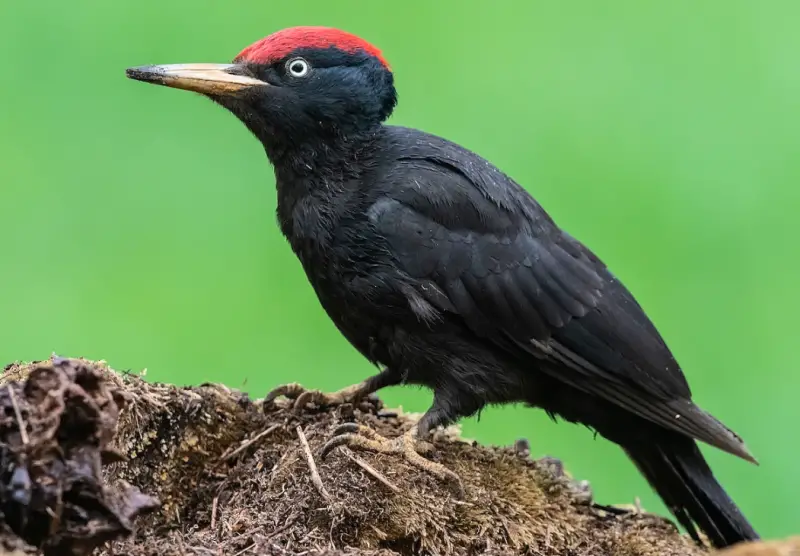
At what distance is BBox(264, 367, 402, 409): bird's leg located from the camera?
369 cm

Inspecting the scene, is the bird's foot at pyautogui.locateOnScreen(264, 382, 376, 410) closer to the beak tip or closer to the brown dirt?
the brown dirt

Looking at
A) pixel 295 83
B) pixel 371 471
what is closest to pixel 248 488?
pixel 371 471

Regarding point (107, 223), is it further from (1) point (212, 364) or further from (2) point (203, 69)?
(2) point (203, 69)

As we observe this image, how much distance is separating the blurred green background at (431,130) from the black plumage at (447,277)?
5.60 feet

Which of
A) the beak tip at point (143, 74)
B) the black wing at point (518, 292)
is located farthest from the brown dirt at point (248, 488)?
the beak tip at point (143, 74)

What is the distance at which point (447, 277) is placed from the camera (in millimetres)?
3320

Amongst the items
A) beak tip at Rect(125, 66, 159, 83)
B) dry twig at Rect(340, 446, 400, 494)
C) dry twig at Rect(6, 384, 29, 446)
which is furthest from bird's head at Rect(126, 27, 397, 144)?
dry twig at Rect(6, 384, 29, 446)

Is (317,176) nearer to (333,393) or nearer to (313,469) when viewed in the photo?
(333,393)

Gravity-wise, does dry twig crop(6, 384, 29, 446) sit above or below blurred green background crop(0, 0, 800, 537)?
below

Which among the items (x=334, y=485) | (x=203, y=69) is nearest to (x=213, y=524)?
(x=334, y=485)

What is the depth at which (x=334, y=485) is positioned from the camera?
286 cm

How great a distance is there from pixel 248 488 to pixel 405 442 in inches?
22.8

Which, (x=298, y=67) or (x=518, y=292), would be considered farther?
(x=298, y=67)

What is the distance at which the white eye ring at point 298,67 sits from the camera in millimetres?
3494
